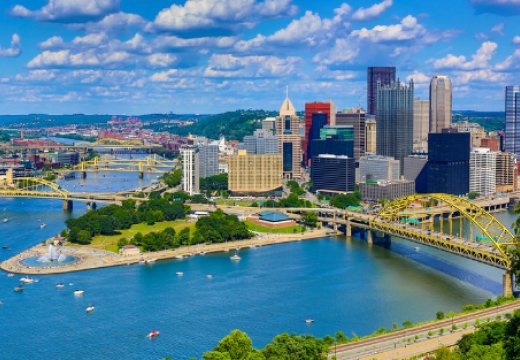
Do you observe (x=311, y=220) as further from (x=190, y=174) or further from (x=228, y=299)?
(x=228, y=299)

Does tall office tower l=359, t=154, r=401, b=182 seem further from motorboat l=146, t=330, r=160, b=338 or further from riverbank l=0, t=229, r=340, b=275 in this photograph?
motorboat l=146, t=330, r=160, b=338

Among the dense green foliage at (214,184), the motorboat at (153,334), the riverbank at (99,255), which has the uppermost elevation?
the dense green foliage at (214,184)

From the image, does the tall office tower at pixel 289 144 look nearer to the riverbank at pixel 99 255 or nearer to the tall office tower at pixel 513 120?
the tall office tower at pixel 513 120

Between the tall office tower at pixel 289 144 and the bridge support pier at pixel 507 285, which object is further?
the tall office tower at pixel 289 144

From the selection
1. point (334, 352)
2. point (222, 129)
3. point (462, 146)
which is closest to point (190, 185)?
point (462, 146)

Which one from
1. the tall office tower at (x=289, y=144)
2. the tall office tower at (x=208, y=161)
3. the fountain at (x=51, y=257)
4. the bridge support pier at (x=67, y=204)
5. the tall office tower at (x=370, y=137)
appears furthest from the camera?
the tall office tower at (x=370, y=137)

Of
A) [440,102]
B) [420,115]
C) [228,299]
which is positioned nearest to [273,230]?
[228,299]

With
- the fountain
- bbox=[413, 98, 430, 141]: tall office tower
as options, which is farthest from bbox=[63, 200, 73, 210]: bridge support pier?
bbox=[413, 98, 430, 141]: tall office tower

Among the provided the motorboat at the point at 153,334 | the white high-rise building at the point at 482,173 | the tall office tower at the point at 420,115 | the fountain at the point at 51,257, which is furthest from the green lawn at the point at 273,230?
the tall office tower at the point at 420,115
